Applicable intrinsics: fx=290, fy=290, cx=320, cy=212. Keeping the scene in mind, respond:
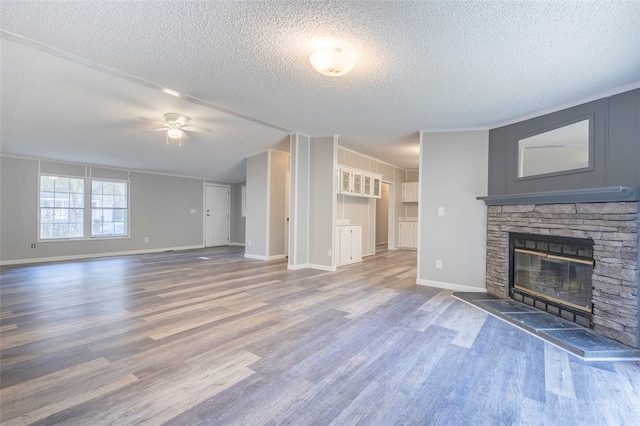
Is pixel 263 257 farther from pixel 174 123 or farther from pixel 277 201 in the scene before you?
pixel 174 123

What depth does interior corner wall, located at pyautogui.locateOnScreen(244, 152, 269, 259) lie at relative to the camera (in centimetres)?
681

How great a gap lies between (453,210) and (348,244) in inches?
92.6

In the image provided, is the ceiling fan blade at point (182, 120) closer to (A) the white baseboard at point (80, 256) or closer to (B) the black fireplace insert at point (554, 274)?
(A) the white baseboard at point (80, 256)

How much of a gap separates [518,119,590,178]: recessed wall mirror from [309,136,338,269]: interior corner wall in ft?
9.90

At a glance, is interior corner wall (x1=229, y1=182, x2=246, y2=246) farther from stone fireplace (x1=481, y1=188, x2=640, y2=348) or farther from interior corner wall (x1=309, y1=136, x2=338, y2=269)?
stone fireplace (x1=481, y1=188, x2=640, y2=348)

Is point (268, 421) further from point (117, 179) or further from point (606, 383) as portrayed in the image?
point (117, 179)

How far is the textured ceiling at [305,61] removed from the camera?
202 cm

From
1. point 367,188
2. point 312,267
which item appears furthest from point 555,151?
point 312,267

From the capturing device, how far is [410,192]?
28.6ft

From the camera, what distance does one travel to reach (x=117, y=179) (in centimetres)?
750

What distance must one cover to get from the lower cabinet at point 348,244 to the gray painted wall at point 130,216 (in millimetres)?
5300

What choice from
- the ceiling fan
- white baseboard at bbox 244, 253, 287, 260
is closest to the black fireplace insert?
white baseboard at bbox 244, 253, 287, 260

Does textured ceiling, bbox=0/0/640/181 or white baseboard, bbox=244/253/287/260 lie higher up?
textured ceiling, bbox=0/0/640/181

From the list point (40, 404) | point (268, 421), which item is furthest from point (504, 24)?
point (40, 404)
